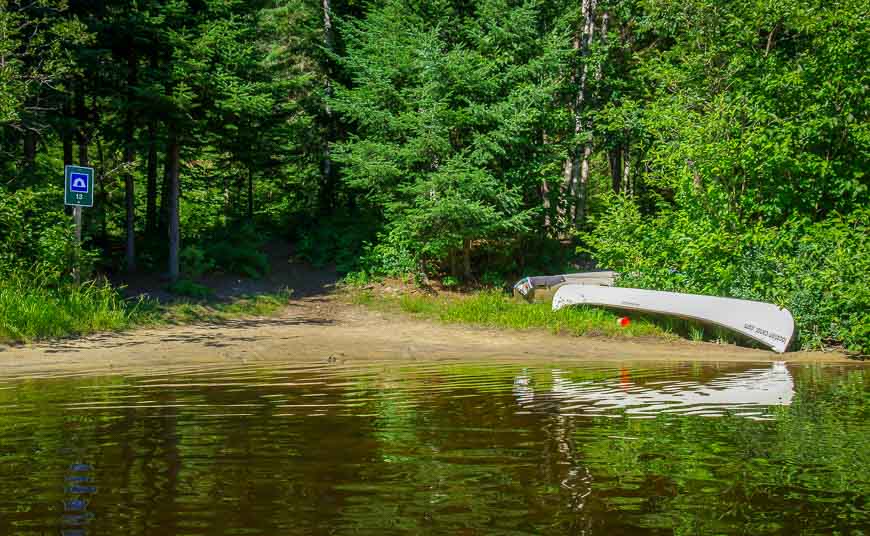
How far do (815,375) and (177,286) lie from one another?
47.8 ft

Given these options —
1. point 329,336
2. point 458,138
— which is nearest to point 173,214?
point 458,138

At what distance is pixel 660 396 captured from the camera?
307 inches

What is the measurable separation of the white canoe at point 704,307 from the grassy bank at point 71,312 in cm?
786

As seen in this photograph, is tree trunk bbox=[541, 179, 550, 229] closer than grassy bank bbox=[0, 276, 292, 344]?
No

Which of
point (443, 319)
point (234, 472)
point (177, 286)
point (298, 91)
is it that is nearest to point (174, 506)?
point (234, 472)

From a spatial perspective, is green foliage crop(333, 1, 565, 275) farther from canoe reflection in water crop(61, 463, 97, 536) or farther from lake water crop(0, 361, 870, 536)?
canoe reflection in water crop(61, 463, 97, 536)

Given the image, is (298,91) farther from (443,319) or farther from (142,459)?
(142,459)

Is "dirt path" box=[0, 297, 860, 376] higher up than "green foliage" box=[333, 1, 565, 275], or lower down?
lower down

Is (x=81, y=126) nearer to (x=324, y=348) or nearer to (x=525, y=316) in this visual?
(x=324, y=348)

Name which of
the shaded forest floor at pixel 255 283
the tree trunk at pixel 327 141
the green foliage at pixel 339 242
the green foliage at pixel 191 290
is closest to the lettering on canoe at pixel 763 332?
the green foliage at pixel 339 242

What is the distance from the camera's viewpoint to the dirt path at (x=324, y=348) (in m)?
11.6

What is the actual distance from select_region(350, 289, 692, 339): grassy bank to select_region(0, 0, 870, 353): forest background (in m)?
1.56

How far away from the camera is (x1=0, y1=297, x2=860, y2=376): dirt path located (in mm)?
11648

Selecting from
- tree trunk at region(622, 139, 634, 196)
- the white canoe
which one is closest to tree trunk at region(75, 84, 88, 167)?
the white canoe
